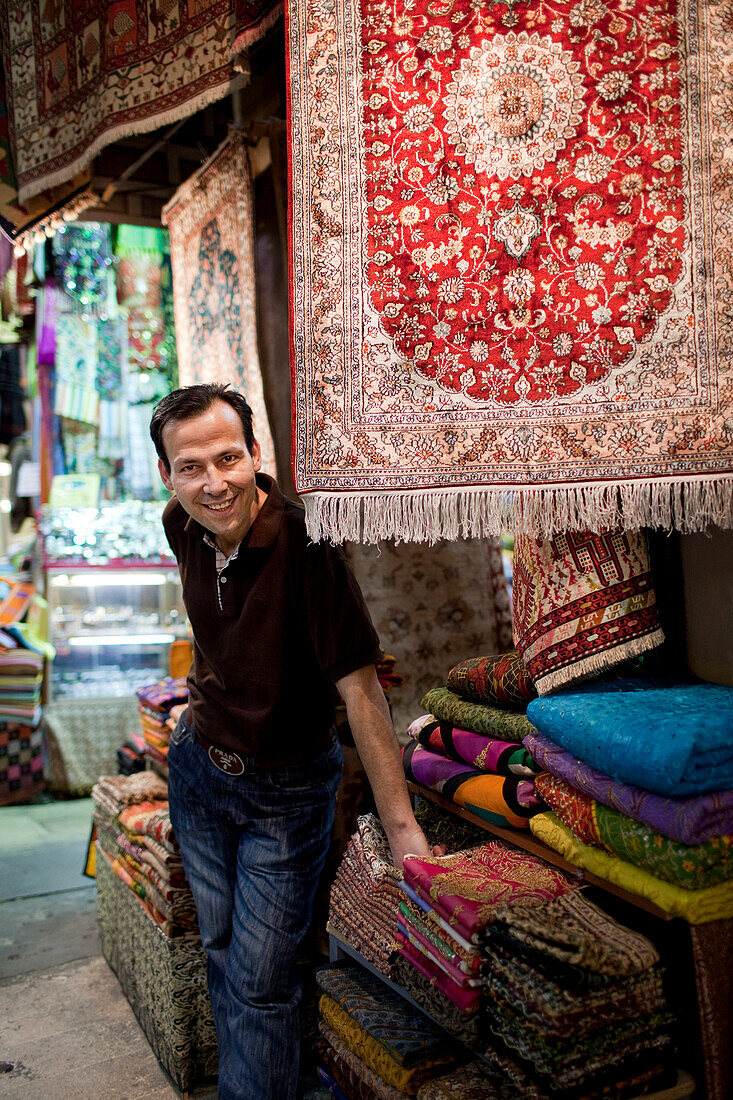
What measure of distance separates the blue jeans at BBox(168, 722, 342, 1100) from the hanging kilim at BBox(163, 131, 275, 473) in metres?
1.40

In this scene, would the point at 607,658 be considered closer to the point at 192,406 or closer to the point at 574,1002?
the point at 574,1002

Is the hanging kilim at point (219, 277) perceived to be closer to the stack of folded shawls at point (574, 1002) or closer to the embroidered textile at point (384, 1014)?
the embroidered textile at point (384, 1014)

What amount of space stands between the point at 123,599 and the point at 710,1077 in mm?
5113

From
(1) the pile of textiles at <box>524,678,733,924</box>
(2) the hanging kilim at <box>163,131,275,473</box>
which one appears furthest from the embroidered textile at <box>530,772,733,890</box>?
(2) the hanging kilim at <box>163,131,275,473</box>

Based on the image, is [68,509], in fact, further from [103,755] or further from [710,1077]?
[710,1077]

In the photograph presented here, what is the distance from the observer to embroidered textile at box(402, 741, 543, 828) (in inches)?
71.9

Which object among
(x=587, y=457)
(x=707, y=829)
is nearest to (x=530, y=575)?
(x=587, y=457)

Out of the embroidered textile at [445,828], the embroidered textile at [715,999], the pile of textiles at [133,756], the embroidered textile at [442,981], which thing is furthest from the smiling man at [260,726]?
the pile of textiles at [133,756]

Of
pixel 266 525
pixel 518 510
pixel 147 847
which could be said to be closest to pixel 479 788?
pixel 518 510

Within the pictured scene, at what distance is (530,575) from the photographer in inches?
75.7

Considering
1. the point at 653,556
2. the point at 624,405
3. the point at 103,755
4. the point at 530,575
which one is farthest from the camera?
the point at 103,755

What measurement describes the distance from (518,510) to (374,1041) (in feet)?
4.11

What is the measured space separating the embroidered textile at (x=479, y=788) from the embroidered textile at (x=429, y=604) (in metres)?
0.84

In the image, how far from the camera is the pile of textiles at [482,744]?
187 cm
